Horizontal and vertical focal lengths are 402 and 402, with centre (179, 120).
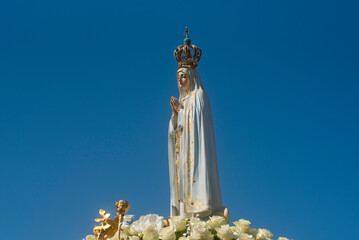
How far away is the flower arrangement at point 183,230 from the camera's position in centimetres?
318

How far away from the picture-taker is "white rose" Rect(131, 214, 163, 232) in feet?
10.8

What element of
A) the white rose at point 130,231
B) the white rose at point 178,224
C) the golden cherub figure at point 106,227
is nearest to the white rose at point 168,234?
the white rose at point 178,224

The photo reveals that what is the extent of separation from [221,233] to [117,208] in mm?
861

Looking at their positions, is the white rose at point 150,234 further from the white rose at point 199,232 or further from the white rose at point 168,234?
the white rose at point 199,232

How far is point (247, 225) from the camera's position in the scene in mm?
3584

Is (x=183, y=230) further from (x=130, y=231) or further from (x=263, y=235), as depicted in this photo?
(x=263, y=235)

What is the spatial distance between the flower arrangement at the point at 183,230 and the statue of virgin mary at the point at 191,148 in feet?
12.4

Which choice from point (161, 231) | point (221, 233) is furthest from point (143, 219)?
point (221, 233)

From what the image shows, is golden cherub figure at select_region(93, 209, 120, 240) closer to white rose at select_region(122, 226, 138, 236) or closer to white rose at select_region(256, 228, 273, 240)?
white rose at select_region(122, 226, 138, 236)

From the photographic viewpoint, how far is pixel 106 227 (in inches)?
126

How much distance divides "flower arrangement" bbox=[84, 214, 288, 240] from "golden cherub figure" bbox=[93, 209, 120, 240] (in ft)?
0.36

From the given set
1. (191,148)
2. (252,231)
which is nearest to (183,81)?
(191,148)

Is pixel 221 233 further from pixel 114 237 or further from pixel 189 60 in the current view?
pixel 189 60

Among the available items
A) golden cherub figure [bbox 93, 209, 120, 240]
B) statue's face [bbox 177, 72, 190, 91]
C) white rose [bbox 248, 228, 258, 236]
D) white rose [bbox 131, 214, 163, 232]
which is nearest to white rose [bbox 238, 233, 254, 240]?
white rose [bbox 248, 228, 258, 236]
